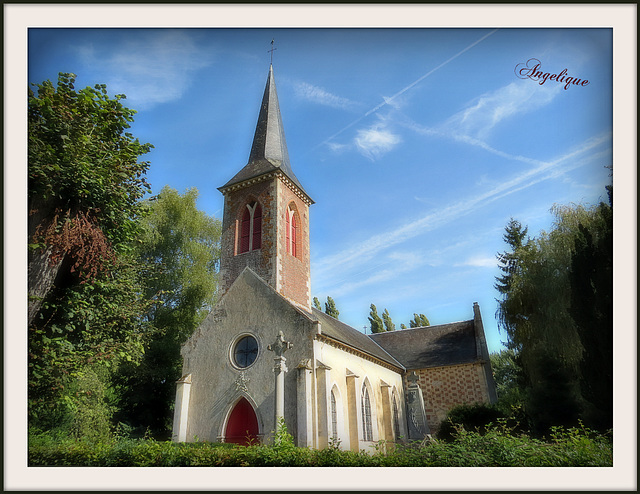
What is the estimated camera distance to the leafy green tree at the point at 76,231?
922 centimetres

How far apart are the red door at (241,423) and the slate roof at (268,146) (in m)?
10.8

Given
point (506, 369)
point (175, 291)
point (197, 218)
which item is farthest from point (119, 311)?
point (506, 369)

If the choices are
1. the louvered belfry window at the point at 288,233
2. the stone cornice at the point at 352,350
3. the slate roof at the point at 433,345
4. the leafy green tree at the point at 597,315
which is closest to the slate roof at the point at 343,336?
the stone cornice at the point at 352,350

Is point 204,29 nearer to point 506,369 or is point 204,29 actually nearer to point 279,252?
point 279,252

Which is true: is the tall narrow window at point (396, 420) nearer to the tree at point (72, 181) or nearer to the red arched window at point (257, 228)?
the red arched window at point (257, 228)

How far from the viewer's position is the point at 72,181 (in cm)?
957

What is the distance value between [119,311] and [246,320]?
248 inches

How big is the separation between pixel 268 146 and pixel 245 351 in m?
11.6

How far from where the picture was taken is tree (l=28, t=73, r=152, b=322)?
9172mm

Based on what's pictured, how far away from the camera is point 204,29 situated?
9195 millimetres

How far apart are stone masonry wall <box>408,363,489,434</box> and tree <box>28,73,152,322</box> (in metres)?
17.9

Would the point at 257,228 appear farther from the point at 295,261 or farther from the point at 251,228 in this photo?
the point at 295,261

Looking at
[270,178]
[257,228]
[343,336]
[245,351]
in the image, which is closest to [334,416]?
[245,351]

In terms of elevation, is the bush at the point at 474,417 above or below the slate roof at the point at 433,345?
below
